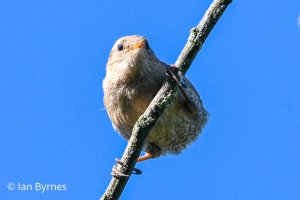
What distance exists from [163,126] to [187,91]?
23.0 inches

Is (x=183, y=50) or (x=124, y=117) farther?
(x=124, y=117)

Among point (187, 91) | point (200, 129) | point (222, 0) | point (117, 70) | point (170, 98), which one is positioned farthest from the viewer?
point (200, 129)

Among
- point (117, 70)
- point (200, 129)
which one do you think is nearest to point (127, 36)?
point (117, 70)

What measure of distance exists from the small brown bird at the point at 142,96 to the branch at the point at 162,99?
54.0 inches

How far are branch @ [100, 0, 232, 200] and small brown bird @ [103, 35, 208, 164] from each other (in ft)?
4.50

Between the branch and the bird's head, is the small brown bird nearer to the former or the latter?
the bird's head

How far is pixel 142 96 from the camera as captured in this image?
6.29 meters

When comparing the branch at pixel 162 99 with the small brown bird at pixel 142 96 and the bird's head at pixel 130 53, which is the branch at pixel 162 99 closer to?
the small brown bird at pixel 142 96

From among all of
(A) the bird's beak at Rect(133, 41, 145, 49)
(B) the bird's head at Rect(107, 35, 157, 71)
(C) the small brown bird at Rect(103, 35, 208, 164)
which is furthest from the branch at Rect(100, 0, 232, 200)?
(A) the bird's beak at Rect(133, 41, 145, 49)

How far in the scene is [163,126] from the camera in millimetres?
6531

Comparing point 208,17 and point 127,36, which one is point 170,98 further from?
point 127,36

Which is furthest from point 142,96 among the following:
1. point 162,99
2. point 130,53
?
point 162,99

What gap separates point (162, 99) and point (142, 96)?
181cm

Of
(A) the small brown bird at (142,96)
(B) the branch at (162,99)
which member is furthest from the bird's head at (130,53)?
(B) the branch at (162,99)
